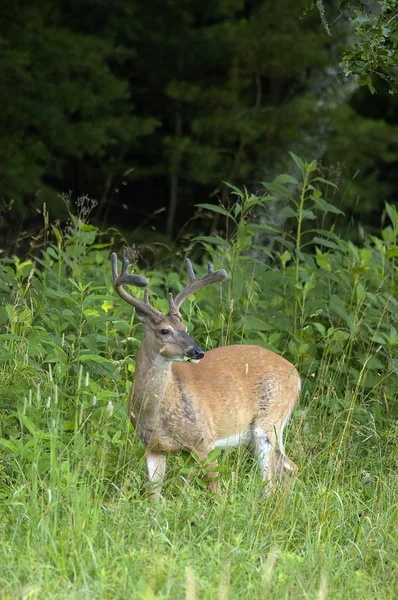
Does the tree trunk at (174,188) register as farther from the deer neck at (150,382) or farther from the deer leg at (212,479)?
the deer leg at (212,479)

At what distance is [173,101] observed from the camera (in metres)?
14.1

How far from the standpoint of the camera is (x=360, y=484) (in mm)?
5234

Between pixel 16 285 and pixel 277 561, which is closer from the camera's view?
pixel 277 561

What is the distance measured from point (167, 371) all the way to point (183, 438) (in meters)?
0.33

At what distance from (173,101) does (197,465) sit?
9.57 m

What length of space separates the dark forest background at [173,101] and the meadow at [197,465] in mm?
4563

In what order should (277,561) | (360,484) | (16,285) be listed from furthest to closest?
(16,285) < (360,484) < (277,561)

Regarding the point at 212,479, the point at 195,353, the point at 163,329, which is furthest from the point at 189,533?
the point at 163,329

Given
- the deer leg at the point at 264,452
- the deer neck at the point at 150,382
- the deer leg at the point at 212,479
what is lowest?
the deer leg at the point at 264,452

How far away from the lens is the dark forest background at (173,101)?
39.0 feet

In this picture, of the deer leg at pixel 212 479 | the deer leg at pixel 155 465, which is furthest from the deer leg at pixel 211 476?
the deer leg at pixel 155 465

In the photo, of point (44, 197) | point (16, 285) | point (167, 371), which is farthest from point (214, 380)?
point (44, 197)

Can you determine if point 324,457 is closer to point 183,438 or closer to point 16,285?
point 183,438

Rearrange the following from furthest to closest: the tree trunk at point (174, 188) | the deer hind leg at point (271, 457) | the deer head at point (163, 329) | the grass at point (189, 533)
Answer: the tree trunk at point (174, 188) < the deer hind leg at point (271, 457) < the deer head at point (163, 329) < the grass at point (189, 533)
